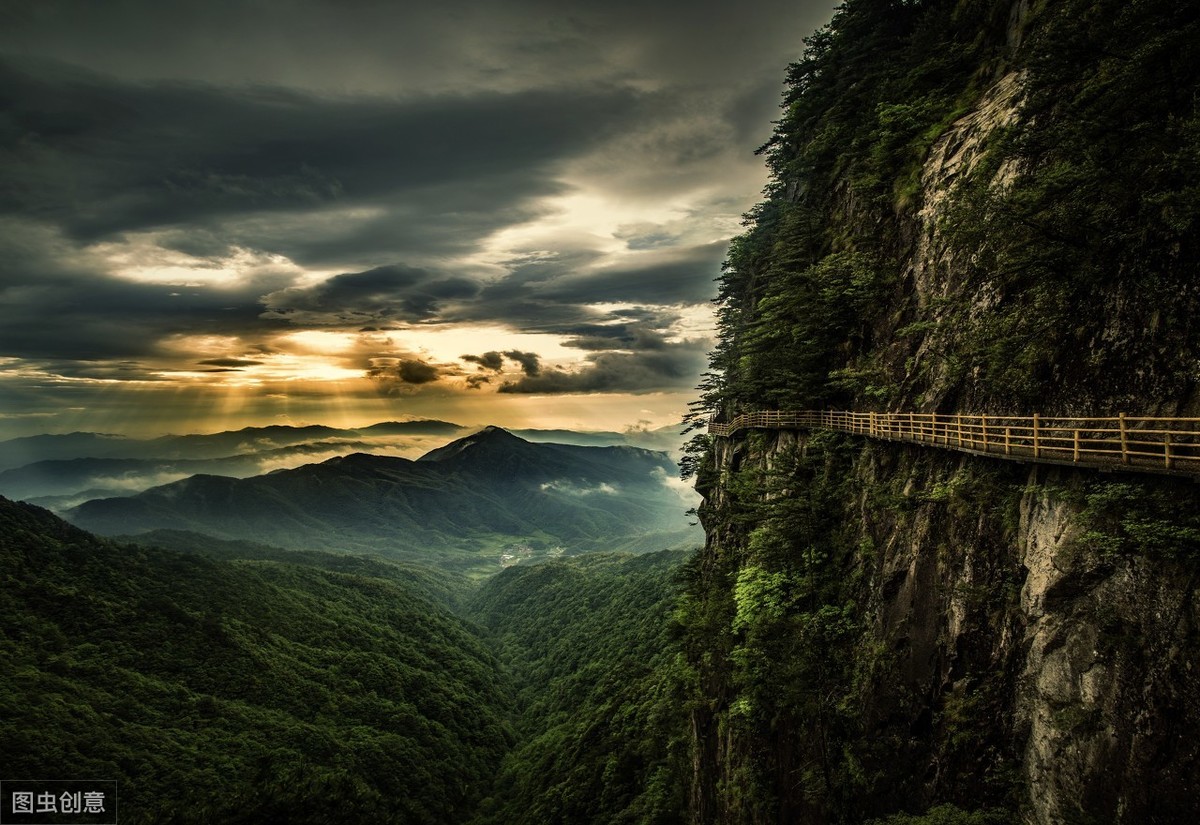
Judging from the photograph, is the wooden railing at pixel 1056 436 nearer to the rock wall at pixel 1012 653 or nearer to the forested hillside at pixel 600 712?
the rock wall at pixel 1012 653

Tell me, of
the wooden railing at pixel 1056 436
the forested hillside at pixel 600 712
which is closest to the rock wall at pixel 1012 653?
the wooden railing at pixel 1056 436

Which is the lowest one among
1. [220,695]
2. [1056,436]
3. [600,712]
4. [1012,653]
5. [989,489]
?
[220,695]

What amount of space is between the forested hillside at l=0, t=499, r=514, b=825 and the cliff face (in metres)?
67.9

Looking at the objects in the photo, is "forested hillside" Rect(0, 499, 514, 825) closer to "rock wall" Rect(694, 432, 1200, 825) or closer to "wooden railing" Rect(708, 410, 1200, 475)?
"rock wall" Rect(694, 432, 1200, 825)

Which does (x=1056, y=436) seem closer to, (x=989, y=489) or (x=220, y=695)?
(x=989, y=489)

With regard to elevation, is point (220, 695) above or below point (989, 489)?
below

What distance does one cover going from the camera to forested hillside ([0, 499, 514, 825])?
213ft

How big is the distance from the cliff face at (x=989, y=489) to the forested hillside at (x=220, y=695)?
2675 inches

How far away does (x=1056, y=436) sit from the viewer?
15.0 metres

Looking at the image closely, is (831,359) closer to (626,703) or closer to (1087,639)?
(1087,639)

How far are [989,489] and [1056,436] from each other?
7.44ft

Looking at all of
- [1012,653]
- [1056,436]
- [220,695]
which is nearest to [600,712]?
[220,695]

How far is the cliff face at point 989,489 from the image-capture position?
36.5 ft

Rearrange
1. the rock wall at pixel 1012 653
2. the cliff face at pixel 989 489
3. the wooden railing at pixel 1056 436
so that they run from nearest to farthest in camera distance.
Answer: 1. the rock wall at pixel 1012 653
2. the wooden railing at pixel 1056 436
3. the cliff face at pixel 989 489
